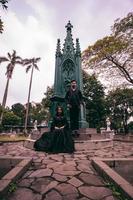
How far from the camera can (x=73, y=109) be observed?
831 cm

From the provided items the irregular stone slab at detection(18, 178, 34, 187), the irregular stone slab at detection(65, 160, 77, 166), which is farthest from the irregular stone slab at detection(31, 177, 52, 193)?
the irregular stone slab at detection(65, 160, 77, 166)

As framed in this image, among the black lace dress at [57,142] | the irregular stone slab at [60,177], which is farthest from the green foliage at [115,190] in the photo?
the black lace dress at [57,142]

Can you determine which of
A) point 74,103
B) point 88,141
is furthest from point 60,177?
point 74,103

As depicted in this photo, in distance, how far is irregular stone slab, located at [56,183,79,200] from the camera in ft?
10.4

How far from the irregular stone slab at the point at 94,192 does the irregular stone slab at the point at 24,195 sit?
0.83 meters

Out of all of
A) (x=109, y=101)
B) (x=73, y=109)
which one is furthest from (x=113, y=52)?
(x=109, y=101)

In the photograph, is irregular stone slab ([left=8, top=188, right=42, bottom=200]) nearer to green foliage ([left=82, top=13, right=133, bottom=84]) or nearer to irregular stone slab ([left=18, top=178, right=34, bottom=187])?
irregular stone slab ([left=18, top=178, right=34, bottom=187])

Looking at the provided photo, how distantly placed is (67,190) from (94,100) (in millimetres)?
26229

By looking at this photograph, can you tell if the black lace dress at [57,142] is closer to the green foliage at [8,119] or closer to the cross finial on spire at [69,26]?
the cross finial on spire at [69,26]

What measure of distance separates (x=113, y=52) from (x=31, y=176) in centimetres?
1500

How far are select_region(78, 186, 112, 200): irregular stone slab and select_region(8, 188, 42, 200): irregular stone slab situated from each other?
2.72 ft

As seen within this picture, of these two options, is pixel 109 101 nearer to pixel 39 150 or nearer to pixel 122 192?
pixel 39 150

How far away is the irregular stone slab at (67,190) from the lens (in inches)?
124

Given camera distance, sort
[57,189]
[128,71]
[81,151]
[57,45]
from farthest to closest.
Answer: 1. [128,71]
2. [57,45]
3. [81,151]
4. [57,189]
